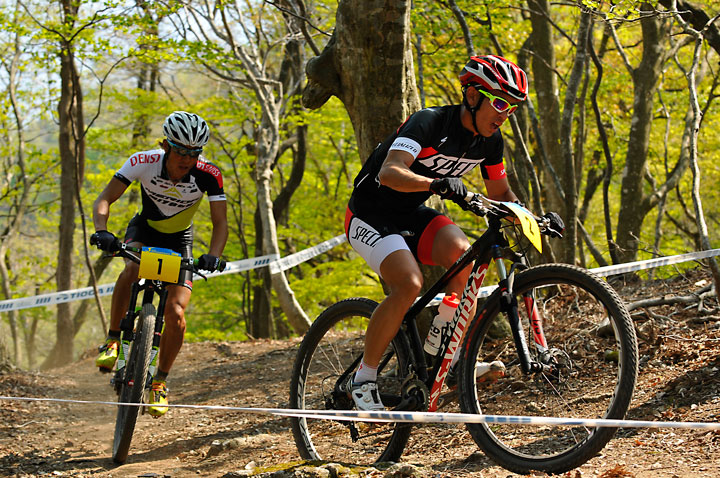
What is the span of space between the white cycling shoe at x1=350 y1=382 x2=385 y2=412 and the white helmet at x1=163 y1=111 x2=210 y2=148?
235 cm

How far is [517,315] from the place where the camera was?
12.2 ft

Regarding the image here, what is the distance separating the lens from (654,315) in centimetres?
582

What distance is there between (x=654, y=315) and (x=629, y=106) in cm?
1564

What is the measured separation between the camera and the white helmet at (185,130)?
5383 mm

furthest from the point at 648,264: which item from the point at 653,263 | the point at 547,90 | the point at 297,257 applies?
the point at 547,90

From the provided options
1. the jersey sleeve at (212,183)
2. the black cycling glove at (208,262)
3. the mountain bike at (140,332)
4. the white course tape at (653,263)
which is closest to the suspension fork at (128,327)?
the mountain bike at (140,332)

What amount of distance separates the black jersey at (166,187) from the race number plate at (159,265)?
1.97 feet

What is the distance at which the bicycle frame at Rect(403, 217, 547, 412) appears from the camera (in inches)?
145

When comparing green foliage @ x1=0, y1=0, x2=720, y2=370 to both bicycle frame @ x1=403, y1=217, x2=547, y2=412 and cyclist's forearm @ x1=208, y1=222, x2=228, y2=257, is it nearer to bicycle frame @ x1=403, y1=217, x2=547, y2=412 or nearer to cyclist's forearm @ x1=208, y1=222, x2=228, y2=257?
cyclist's forearm @ x1=208, y1=222, x2=228, y2=257

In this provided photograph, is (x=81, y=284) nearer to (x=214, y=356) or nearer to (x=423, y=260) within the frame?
Answer: (x=214, y=356)

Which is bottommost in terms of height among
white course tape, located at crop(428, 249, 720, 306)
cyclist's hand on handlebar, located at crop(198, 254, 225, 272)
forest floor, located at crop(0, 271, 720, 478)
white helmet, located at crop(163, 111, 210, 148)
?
forest floor, located at crop(0, 271, 720, 478)

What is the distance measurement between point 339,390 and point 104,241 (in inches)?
83.8

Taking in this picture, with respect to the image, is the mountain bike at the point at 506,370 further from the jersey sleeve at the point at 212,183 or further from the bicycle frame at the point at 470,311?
the jersey sleeve at the point at 212,183

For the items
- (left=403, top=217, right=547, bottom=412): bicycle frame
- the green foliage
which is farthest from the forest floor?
the green foliage
